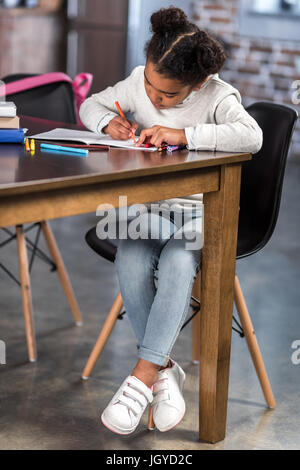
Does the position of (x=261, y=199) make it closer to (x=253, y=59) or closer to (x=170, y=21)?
(x=170, y=21)

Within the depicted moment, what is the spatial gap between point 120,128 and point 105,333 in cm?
61

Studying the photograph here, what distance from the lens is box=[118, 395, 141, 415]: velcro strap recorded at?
5.10 feet

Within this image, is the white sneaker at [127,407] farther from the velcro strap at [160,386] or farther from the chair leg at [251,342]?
the chair leg at [251,342]

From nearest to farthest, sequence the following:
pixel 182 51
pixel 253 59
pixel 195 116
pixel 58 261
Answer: pixel 182 51, pixel 195 116, pixel 58 261, pixel 253 59

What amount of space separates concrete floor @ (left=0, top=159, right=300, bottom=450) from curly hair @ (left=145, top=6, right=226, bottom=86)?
0.88m

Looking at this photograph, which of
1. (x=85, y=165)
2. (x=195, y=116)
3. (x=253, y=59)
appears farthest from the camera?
(x=253, y=59)

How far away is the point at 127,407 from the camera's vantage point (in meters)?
1.56

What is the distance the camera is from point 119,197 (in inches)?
53.2

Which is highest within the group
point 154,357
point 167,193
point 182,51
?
point 182,51

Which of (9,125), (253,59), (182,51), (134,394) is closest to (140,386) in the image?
(134,394)

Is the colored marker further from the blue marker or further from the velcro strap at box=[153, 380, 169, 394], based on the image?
the velcro strap at box=[153, 380, 169, 394]

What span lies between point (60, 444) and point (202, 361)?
1.30 ft

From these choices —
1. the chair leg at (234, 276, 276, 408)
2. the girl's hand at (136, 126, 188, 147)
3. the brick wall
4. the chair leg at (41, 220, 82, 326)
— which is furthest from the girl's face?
the brick wall
